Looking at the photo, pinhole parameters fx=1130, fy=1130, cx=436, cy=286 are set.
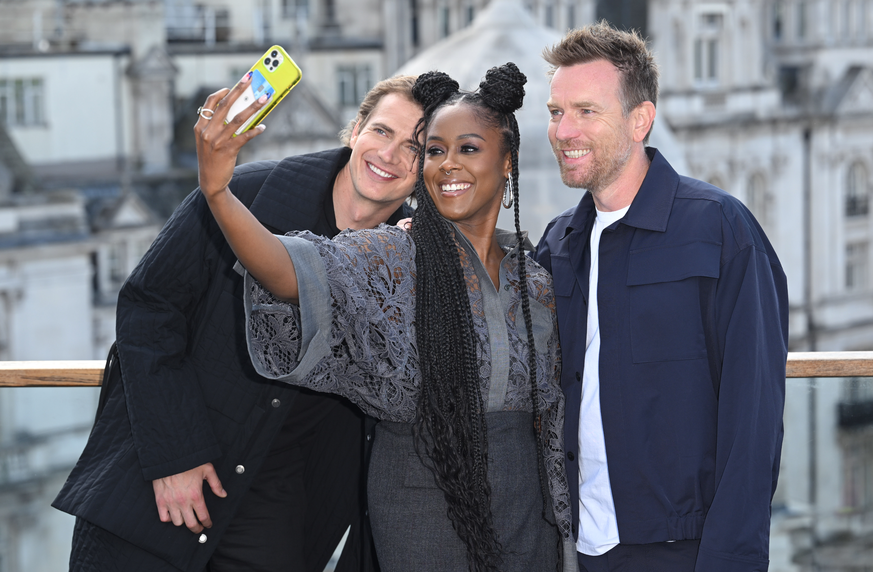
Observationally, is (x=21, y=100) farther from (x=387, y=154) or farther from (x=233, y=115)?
(x=233, y=115)

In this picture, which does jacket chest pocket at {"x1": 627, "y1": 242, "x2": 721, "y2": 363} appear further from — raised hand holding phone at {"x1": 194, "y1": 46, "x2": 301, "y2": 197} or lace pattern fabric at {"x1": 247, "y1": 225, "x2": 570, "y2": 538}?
raised hand holding phone at {"x1": 194, "y1": 46, "x2": 301, "y2": 197}

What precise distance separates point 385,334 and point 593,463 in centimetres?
65

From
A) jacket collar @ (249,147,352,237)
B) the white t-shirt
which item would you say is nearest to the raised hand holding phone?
jacket collar @ (249,147,352,237)

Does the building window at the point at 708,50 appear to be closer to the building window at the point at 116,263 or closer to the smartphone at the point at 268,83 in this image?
the building window at the point at 116,263

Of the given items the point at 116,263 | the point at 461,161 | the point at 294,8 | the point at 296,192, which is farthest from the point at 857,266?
the point at 461,161

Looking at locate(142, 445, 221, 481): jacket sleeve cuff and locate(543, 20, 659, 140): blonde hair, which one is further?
locate(142, 445, 221, 481): jacket sleeve cuff

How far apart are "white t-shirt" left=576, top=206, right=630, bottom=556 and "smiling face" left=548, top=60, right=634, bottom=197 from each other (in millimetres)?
131

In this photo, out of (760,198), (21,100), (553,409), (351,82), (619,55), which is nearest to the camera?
(619,55)

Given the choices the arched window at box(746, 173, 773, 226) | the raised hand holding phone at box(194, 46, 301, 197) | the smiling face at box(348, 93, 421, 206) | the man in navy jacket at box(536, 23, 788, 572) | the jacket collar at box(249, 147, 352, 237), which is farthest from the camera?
the arched window at box(746, 173, 773, 226)

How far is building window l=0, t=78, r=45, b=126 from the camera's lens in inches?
1405

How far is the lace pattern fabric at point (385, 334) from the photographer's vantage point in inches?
102

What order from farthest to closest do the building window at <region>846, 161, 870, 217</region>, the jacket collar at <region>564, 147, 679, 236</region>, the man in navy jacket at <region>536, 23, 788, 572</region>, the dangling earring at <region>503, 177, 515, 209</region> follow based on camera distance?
the building window at <region>846, 161, 870, 217</region>
the dangling earring at <region>503, 177, 515, 209</region>
the jacket collar at <region>564, 147, 679, 236</region>
the man in navy jacket at <region>536, 23, 788, 572</region>

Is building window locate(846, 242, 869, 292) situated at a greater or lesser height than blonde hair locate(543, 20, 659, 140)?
lesser

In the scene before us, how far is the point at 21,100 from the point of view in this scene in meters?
35.9
